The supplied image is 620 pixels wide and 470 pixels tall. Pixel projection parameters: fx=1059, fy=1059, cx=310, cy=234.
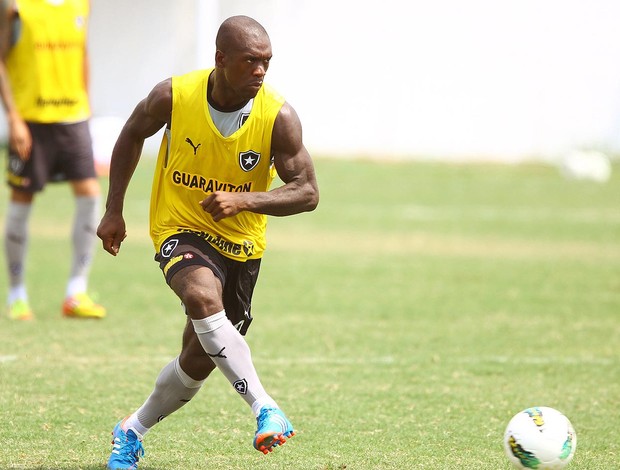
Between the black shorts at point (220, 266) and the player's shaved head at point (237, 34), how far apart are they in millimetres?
937

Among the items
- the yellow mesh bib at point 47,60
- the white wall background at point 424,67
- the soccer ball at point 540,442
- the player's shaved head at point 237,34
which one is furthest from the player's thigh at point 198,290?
the white wall background at point 424,67

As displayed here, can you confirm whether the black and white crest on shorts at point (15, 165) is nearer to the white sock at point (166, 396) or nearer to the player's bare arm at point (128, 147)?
the player's bare arm at point (128, 147)

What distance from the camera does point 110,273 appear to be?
38.1 feet

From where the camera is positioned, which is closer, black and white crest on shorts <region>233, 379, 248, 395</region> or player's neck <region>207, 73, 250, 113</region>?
black and white crest on shorts <region>233, 379, 248, 395</region>

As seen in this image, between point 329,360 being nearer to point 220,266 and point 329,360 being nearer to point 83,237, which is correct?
point 83,237

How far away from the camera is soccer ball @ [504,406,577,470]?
4.95m

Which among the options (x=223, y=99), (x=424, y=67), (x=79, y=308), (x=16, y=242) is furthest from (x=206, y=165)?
(x=424, y=67)

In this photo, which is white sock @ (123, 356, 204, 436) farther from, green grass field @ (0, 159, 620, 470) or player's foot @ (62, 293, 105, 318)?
→ player's foot @ (62, 293, 105, 318)

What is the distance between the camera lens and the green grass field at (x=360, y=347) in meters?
5.69

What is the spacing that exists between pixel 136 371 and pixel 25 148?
251 centimetres

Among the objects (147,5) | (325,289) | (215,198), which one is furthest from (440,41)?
(215,198)

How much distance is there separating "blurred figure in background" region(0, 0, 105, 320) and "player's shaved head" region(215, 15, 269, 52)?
4479mm

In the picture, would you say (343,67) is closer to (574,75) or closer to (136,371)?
(574,75)

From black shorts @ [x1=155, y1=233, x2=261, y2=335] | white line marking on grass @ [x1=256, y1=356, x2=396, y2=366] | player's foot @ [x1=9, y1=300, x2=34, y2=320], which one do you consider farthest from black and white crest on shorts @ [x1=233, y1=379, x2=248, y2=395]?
player's foot @ [x1=9, y1=300, x2=34, y2=320]
